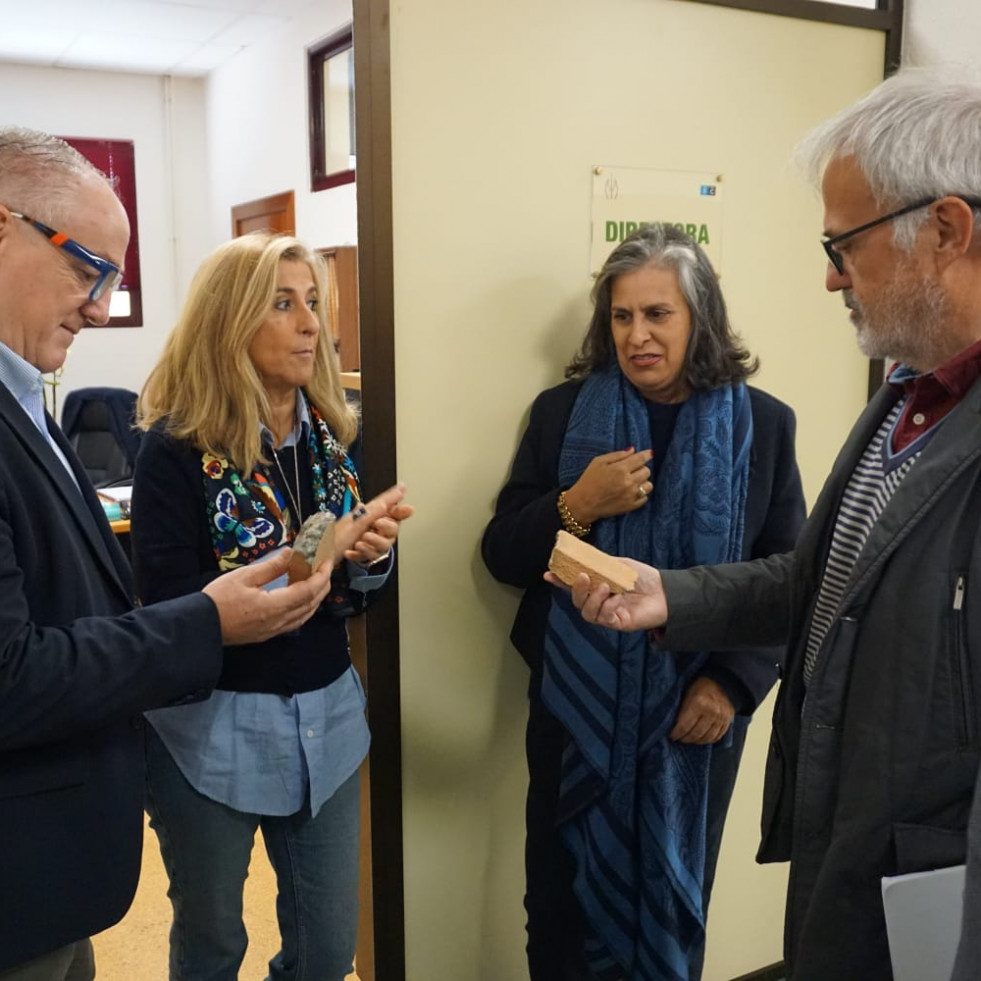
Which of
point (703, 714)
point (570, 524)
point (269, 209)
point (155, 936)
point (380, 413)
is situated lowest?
point (155, 936)

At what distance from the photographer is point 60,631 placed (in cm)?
108

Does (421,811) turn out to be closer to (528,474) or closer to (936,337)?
(528,474)

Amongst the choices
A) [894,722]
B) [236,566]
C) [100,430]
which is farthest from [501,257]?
[100,430]

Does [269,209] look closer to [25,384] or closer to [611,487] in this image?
[611,487]

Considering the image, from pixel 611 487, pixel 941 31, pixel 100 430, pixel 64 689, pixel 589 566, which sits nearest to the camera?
pixel 64 689

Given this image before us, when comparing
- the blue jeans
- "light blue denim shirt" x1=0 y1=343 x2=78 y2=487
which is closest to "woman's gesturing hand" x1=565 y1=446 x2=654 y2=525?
the blue jeans

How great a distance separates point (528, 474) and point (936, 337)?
84cm

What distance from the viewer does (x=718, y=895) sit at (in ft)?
7.36

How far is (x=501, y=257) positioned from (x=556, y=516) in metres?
0.50

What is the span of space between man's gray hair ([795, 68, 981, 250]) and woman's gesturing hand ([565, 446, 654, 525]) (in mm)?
620

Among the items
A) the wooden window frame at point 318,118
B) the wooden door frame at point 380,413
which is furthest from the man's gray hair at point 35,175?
the wooden window frame at point 318,118

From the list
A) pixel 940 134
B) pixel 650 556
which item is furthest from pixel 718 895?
pixel 940 134

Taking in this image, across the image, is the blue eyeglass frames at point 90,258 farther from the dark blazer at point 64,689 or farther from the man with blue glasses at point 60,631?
the dark blazer at point 64,689

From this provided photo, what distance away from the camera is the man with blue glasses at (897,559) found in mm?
1034
